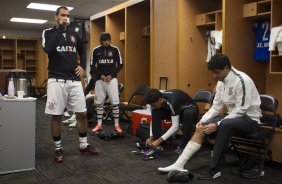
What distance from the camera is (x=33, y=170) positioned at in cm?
293

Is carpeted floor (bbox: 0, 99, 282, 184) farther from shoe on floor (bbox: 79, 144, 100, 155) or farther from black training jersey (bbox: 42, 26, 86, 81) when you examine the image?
Answer: black training jersey (bbox: 42, 26, 86, 81)

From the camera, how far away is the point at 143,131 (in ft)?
13.0

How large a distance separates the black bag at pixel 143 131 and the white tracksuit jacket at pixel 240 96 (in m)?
1.09

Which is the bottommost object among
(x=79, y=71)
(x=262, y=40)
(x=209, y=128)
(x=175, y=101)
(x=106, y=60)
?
(x=209, y=128)

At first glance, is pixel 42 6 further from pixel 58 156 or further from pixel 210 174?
pixel 210 174

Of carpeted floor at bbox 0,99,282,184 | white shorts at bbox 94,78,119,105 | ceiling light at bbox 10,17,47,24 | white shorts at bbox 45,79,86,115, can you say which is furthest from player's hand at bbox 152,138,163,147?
ceiling light at bbox 10,17,47,24

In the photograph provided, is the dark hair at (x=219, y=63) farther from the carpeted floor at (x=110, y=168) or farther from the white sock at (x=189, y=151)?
the carpeted floor at (x=110, y=168)

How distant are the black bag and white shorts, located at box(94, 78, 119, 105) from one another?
74cm

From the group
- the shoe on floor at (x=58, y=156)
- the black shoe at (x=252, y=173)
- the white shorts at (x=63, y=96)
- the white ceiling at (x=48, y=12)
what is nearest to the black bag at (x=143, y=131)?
the white shorts at (x=63, y=96)

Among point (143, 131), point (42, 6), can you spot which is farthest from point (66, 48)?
point (42, 6)

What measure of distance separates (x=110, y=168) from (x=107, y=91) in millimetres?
1790

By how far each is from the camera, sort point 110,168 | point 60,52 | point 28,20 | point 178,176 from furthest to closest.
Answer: point 28,20 → point 60,52 → point 110,168 → point 178,176

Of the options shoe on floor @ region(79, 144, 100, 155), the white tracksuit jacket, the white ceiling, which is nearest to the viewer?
the white tracksuit jacket

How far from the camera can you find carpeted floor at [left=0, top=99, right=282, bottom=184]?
271 centimetres
